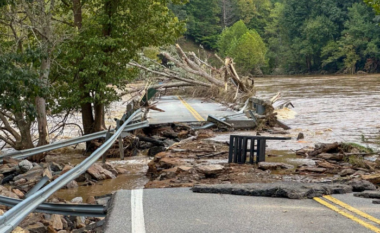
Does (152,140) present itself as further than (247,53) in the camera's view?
No

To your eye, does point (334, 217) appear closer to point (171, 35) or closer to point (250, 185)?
point (250, 185)

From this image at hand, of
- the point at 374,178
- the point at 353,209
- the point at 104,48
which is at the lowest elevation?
the point at 374,178

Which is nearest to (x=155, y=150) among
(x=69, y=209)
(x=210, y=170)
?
(x=210, y=170)

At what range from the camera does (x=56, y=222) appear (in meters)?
7.35

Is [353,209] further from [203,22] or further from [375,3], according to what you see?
[203,22]

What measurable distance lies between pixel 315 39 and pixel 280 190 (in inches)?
4116

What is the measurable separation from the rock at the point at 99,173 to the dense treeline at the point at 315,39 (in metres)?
85.9

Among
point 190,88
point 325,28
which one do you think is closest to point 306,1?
point 325,28

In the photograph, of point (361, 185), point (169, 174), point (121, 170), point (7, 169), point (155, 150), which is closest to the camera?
point (361, 185)

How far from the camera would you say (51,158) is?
16.8 m

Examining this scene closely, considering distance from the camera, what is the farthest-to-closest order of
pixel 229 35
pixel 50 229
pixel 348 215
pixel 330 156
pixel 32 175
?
pixel 229 35
pixel 330 156
pixel 32 175
pixel 50 229
pixel 348 215

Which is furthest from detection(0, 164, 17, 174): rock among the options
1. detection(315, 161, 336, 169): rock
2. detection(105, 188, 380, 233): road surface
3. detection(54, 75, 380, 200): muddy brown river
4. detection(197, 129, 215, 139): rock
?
detection(315, 161, 336, 169): rock

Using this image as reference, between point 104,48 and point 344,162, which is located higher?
point 104,48

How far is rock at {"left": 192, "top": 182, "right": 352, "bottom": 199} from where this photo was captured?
7.97 metres
